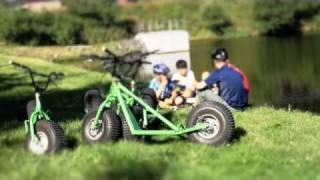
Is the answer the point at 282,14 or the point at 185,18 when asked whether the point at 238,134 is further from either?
the point at 185,18

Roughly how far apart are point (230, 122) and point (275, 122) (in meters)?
2.08

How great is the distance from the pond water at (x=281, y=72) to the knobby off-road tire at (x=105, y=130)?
27.6 ft

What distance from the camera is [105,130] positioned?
8.88 meters

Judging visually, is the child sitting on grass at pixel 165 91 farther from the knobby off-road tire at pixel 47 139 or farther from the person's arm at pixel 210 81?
the knobby off-road tire at pixel 47 139

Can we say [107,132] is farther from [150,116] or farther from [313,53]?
[313,53]

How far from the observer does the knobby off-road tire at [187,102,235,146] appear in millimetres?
8633

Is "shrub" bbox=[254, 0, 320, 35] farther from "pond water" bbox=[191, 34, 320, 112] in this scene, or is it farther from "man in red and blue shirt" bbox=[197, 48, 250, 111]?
"man in red and blue shirt" bbox=[197, 48, 250, 111]

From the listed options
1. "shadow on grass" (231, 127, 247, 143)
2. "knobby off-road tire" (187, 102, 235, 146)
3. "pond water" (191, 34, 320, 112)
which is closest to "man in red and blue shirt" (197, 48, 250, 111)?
"shadow on grass" (231, 127, 247, 143)

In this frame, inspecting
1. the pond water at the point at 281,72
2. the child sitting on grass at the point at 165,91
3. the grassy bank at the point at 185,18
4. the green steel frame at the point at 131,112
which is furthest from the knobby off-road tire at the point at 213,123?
the grassy bank at the point at 185,18

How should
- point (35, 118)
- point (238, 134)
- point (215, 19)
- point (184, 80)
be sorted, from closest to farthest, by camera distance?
point (35, 118), point (238, 134), point (184, 80), point (215, 19)

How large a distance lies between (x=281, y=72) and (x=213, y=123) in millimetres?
18905

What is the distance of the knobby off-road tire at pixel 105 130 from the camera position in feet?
28.9

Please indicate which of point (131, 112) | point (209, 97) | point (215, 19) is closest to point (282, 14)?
point (215, 19)

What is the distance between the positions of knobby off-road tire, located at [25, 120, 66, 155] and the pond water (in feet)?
30.2
